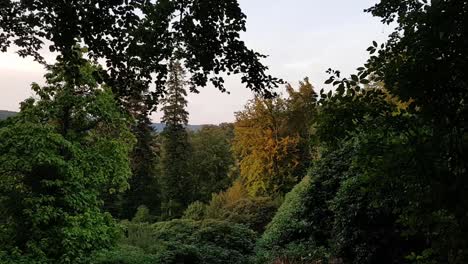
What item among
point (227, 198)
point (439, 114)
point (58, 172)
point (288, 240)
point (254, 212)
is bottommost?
point (254, 212)

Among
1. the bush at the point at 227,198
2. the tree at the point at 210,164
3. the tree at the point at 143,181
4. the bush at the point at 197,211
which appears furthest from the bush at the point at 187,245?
the tree at the point at 210,164

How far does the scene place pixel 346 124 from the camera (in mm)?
2990

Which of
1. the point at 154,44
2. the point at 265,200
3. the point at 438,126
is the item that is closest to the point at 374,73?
the point at 438,126

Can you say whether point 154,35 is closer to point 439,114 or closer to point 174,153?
point 439,114

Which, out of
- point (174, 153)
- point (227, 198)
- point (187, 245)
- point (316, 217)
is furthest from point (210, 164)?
point (316, 217)

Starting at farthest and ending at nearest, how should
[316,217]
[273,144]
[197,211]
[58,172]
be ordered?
[197,211] < [273,144] < [58,172] < [316,217]

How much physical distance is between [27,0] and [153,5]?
90 cm

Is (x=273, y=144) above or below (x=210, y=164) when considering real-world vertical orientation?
above

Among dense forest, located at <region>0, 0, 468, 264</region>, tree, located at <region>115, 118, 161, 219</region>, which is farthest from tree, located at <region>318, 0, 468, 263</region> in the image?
tree, located at <region>115, 118, 161, 219</region>

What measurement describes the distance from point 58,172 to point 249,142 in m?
16.7

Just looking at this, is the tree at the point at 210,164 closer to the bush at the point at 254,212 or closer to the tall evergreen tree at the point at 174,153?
the tall evergreen tree at the point at 174,153

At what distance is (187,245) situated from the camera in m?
13.4

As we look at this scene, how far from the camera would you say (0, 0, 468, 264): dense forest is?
2.49 m

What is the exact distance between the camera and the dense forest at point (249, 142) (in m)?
2.49
